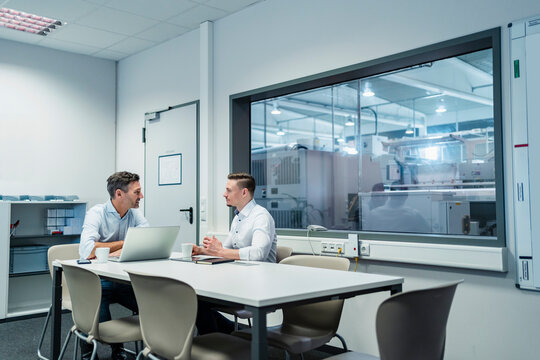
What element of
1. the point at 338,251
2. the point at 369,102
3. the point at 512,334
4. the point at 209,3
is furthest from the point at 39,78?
the point at 369,102

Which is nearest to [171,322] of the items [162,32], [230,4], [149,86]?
[230,4]

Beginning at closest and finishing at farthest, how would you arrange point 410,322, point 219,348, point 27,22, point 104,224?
point 410,322 → point 219,348 → point 104,224 → point 27,22

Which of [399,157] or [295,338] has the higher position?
[399,157]

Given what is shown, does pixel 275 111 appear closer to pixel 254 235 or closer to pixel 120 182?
pixel 120 182

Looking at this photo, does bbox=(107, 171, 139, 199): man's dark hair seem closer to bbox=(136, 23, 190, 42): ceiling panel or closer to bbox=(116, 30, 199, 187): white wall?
bbox=(116, 30, 199, 187): white wall

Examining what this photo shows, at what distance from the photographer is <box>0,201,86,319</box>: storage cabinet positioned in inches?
181

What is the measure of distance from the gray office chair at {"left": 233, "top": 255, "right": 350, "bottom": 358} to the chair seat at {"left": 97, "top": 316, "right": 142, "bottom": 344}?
0.52 metres

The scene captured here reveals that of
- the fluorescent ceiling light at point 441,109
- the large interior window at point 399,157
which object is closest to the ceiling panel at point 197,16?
the large interior window at point 399,157

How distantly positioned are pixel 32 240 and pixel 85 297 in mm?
3194

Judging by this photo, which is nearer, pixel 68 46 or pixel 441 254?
pixel 441 254

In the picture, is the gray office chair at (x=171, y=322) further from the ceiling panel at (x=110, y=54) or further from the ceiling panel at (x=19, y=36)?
the ceiling panel at (x=110, y=54)

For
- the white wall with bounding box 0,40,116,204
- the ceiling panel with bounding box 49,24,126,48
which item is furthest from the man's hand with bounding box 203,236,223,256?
the white wall with bounding box 0,40,116,204

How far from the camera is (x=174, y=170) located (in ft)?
16.5

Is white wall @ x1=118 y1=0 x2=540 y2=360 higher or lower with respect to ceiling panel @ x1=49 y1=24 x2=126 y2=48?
lower
